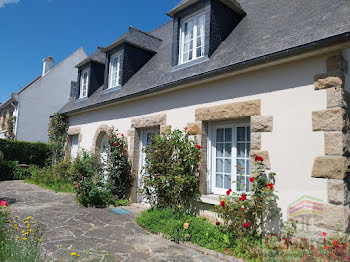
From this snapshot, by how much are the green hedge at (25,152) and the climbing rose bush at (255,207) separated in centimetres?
1171

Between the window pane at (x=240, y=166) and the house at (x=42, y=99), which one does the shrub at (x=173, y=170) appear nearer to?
the window pane at (x=240, y=166)

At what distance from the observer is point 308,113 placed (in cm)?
420

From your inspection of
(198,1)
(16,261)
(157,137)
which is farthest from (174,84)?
(16,261)

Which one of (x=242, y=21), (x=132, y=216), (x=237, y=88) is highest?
(x=242, y=21)

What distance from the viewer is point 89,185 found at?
7.39m

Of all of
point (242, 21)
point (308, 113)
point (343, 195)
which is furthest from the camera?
point (242, 21)

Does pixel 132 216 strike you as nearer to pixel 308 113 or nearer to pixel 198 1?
pixel 308 113

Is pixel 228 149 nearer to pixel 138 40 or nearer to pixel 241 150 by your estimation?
pixel 241 150

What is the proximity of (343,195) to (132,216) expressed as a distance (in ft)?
15.1

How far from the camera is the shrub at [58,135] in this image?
12281 millimetres

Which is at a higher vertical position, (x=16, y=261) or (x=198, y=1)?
(x=198, y=1)

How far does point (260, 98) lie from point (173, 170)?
7.67 ft

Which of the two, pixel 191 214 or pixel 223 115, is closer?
pixel 223 115

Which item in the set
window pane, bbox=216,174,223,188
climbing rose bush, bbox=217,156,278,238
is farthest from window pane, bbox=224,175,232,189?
climbing rose bush, bbox=217,156,278,238
